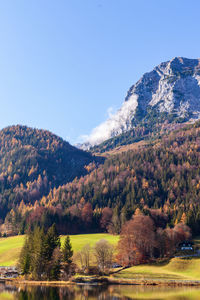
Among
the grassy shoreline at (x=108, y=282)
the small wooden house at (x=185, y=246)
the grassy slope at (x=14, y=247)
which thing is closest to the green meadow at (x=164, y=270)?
the grassy slope at (x=14, y=247)

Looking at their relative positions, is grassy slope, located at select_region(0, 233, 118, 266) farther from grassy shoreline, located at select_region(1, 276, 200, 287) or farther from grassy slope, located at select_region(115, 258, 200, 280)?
grassy shoreline, located at select_region(1, 276, 200, 287)

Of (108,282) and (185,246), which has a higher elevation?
(185,246)

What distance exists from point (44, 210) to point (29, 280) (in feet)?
270

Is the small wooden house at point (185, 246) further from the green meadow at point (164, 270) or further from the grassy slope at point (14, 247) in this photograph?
the grassy slope at point (14, 247)

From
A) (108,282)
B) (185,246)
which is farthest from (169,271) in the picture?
(185,246)

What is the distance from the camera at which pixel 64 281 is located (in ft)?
274

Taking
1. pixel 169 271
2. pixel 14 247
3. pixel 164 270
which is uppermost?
pixel 14 247

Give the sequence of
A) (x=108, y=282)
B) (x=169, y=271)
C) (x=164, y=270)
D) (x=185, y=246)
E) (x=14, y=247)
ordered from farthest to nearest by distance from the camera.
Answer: (x=14, y=247), (x=185, y=246), (x=164, y=270), (x=169, y=271), (x=108, y=282)

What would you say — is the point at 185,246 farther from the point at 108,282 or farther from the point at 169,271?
the point at 108,282

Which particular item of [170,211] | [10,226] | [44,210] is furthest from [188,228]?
[10,226]

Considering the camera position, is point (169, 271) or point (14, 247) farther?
point (14, 247)

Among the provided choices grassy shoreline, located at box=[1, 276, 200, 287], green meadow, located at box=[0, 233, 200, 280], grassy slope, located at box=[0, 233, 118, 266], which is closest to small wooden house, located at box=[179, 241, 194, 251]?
green meadow, located at box=[0, 233, 200, 280]

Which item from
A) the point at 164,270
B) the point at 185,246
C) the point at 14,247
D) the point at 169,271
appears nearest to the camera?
the point at 169,271

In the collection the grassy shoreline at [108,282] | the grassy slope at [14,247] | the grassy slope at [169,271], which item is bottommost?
the grassy shoreline at [108,282]
